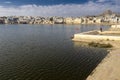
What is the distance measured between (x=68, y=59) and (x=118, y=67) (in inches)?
429

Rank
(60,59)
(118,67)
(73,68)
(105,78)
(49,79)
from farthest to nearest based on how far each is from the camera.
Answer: (60,59)
(73,68)
(118,67)
(49,79)
(105,78)

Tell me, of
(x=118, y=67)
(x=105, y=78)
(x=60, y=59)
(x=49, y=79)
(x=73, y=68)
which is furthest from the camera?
(x=60, y=59)

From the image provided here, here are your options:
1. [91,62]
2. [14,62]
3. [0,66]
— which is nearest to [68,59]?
[91,62]

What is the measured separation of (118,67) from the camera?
27734 mm

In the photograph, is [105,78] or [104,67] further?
[104,67]

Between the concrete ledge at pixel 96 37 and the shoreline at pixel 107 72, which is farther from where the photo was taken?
the concrete ledge at pixel 96 37

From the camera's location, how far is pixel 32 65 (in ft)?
103

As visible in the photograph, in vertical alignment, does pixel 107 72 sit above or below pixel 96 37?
below

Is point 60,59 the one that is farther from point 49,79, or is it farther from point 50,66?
point 49,79

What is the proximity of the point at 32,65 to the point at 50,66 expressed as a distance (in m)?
3.24

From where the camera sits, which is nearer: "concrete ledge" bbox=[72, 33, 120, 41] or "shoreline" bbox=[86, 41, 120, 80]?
"shoreline" bbox=[86, 41, 120, 80]

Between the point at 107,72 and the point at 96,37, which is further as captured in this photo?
the point at 96,37

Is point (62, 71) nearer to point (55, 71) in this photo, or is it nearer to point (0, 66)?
Result: point (55, 71)

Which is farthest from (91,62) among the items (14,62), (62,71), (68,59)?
(14,62)
